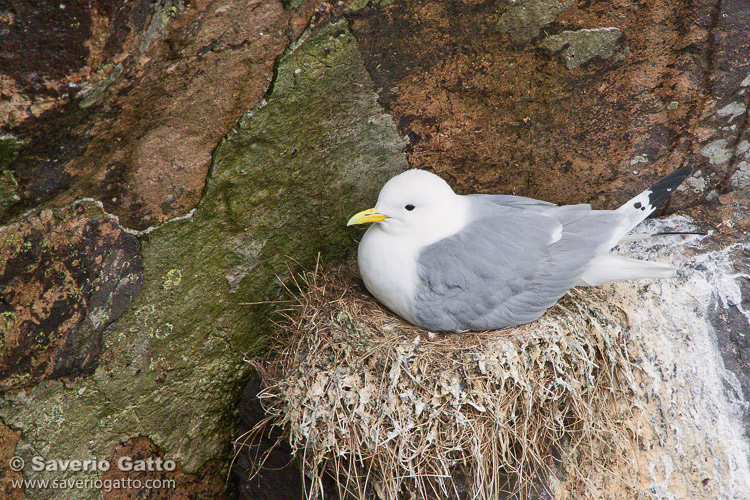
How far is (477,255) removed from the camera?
1.88 m

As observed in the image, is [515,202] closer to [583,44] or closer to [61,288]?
[583,44]

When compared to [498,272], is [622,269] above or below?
below

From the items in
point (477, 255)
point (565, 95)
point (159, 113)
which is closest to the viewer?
point (159, 113)

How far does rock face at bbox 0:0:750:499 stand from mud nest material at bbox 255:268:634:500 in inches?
7.8

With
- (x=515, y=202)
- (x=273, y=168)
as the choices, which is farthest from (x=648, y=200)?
(x=273, y=168)

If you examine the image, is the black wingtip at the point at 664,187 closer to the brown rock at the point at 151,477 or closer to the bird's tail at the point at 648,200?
the bird's tail at the point at 648,200

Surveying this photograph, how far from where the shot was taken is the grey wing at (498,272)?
1866 millimetres

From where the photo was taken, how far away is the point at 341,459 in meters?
1.84

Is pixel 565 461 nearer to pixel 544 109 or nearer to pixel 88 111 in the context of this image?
pixel 544 109

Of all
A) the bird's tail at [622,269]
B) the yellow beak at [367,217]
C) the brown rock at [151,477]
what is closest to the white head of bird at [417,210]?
the yellow beak at [367,217]

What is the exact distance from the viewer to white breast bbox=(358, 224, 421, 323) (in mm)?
1900

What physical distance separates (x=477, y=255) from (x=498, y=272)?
83mm

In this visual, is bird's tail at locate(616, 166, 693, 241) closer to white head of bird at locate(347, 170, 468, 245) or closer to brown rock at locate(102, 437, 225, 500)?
white head of bird at locate(347, 170, 468, 245)

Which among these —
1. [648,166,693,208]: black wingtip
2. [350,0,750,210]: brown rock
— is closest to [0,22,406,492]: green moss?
[350,0,750,210]: brown rock
